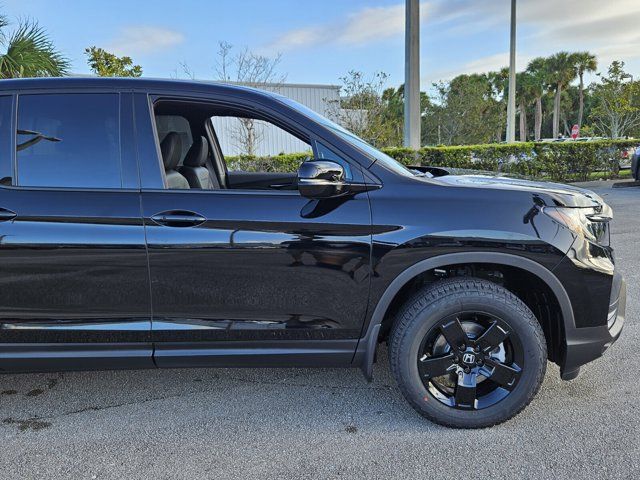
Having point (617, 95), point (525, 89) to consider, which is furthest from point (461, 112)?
point (525, 89)

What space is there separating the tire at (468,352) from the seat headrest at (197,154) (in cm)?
172

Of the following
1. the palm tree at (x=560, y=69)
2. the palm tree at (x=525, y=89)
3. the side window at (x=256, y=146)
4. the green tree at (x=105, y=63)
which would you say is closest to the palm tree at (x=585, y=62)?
the palm tree at (x=560, y=69)

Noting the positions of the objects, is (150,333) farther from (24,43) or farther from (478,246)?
(24,43)

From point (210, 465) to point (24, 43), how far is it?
26.0 feet

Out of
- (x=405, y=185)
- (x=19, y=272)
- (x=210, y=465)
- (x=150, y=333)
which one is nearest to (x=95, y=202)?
(x=19, y=272)

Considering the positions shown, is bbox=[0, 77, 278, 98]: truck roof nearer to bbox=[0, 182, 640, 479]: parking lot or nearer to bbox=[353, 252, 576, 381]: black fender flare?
bbox=[353, 252, 576, 381]: black fender flare

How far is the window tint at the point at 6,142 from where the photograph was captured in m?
2.50

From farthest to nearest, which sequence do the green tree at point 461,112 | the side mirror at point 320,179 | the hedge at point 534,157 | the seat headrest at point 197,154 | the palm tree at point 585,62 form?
the palm tree at point 585,62 → the green tree at point 461,112 → the hedge at point 534,157 → the seat headrest at point 197,154 → the side mirror at point 320,179

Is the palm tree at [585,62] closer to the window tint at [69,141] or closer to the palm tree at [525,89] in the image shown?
the palm tree at [525,89]

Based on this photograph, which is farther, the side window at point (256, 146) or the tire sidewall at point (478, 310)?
the side window at point (256, 146)

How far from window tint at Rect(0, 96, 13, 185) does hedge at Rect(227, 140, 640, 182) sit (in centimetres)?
1005

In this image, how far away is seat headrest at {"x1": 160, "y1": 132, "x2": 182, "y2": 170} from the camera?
2670 mm

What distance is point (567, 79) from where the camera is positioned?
4656 cm

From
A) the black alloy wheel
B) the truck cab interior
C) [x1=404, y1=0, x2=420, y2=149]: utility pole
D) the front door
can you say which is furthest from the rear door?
[x1=404, y1=0, x2=420, y2=149]: utility pole
